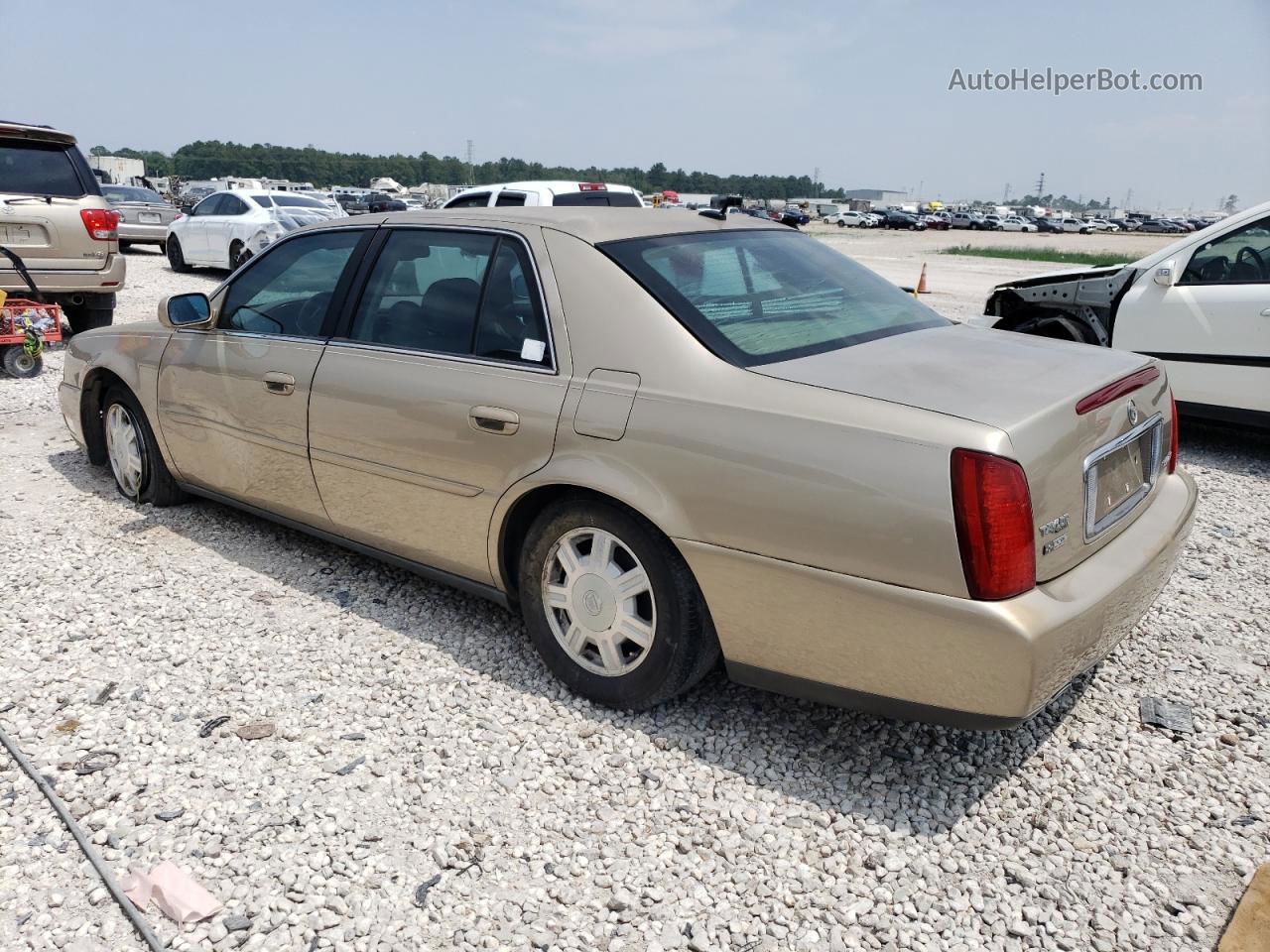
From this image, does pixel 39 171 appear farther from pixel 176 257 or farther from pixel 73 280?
pixel 176 257

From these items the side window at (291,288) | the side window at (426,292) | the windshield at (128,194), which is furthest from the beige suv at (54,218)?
the windshield at (128,194)

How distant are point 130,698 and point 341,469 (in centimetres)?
109

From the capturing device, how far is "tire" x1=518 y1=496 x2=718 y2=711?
9.46 ft

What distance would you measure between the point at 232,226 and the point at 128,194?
7.11m

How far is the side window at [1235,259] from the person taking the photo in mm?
6125

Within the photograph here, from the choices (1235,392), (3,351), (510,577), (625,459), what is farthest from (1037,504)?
(3,351)

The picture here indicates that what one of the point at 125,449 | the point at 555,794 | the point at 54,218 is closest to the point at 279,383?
the point at 125,449

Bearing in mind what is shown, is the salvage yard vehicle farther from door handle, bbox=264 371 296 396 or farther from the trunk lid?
door handle, bbox=264 371 296 396

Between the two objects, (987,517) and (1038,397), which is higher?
(1038,397)

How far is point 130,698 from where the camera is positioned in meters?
3.27

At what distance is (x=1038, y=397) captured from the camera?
2.60 m

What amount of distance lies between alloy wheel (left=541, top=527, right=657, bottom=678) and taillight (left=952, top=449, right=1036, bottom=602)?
3.22ft

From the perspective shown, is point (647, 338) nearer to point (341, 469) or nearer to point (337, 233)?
point (341, 469)

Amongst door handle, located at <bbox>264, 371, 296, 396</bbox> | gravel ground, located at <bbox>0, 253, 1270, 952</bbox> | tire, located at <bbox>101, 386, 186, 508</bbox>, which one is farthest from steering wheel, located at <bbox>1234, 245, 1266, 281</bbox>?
tire, located at <bbox>101, 386, 186, 508</bbox>
